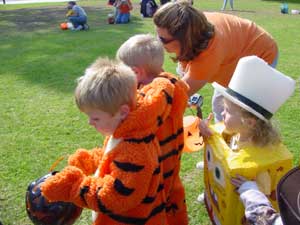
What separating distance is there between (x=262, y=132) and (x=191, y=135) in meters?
0.72

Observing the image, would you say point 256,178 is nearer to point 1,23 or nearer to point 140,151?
point 140,151

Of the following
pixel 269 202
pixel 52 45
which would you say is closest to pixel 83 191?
pixel 269 202

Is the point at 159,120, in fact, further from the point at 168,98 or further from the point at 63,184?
the point at 63,184

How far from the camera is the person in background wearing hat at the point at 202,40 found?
2.53m

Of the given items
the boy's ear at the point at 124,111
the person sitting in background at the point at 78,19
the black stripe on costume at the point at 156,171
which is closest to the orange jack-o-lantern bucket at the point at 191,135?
the black stripe on costume at the point at 156,171

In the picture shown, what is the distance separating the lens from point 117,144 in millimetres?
1790

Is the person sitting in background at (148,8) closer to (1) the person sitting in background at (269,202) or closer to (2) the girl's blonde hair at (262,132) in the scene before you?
(2) the girl's blonde hair at (262,132)

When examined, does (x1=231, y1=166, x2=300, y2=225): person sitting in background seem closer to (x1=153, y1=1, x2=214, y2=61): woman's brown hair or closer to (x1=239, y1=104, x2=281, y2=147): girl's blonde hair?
Answer: (x1=239, y1=104, x2=281, y2=147): girl's blonde hair

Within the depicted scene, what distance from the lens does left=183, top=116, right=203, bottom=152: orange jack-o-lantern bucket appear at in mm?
2775

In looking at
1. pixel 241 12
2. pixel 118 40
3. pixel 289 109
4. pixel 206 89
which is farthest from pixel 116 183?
pixel 241 12

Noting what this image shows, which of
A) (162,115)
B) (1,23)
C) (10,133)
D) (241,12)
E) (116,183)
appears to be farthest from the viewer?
(241,12)

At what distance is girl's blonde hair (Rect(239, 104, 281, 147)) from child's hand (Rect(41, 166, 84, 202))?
0.94 m

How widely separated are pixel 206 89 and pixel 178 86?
3.58m

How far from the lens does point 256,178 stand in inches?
84.3
